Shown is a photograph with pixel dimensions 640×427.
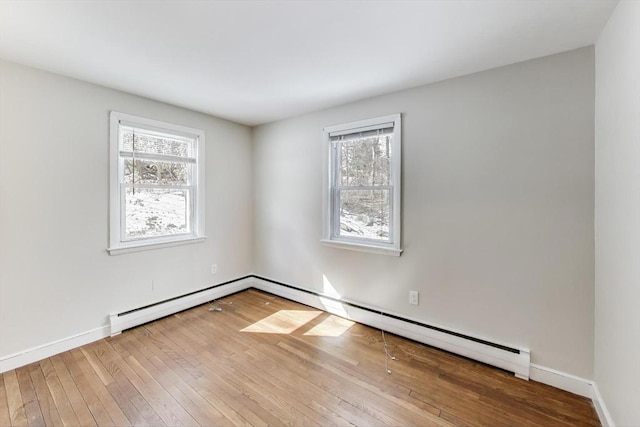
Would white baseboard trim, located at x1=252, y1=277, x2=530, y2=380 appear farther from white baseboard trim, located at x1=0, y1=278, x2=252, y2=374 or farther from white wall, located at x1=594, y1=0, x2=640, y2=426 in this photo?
white baseboard trim, located at x1=0, y1=278, x2=252, y2=374

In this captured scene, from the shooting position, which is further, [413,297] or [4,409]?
[413,297]

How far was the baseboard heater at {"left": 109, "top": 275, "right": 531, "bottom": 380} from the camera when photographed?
84.7 inches

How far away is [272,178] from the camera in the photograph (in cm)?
385

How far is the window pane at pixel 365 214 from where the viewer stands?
2879 mm

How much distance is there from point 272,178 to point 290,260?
1188 mm

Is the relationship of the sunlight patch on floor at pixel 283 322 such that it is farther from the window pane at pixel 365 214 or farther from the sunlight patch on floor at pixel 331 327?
the window pane at pixel 365 214

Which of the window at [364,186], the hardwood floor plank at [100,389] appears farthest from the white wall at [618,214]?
the hardwood floor plank at [100,389]

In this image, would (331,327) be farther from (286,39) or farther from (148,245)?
(286,39)

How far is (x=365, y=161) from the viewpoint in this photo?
2.99 m

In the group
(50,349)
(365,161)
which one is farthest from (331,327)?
(50,349)

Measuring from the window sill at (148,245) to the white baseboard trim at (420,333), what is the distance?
1331 mm

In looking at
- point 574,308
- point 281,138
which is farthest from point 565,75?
point 281,138

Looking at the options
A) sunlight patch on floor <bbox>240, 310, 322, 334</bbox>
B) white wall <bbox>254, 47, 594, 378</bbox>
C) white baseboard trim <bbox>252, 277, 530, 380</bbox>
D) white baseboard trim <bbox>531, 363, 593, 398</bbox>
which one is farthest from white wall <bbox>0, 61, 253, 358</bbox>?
white baseboard trim <bbox>531, 363, 593, 398</bbox>

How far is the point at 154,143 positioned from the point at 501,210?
11.6ft
